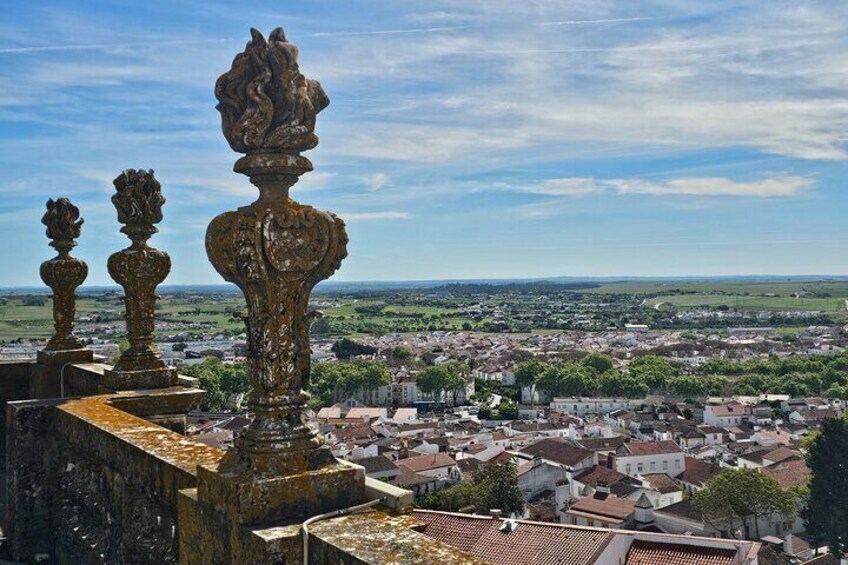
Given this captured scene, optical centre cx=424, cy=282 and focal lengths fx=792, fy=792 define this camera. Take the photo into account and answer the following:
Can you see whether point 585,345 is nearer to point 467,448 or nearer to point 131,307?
point 467,448

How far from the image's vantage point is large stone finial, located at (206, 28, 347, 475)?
150 inches

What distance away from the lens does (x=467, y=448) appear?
59.9m

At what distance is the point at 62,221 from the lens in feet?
28.6

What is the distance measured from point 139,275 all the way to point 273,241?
407 cm

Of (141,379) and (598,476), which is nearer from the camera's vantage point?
(141,379)

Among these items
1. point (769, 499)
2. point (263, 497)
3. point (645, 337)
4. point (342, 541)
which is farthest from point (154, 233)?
point (645, 337)

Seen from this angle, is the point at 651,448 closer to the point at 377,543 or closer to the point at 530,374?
the point at 530,374

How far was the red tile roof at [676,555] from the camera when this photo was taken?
21266 mm

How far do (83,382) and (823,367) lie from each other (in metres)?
118

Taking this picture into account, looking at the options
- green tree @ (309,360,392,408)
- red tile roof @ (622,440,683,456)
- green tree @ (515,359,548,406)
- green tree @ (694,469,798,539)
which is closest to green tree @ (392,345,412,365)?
green tree @ (309,360,392,408)

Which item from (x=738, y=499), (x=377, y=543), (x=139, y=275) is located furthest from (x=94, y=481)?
(x=738, y=499)

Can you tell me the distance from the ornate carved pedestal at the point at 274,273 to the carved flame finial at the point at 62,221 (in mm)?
5610

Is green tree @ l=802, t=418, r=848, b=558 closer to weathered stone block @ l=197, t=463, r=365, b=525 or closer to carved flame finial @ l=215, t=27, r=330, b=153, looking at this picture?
weathered stone block @ l=197, t=463, r=365, b=525

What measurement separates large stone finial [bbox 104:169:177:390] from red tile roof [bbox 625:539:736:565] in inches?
697
